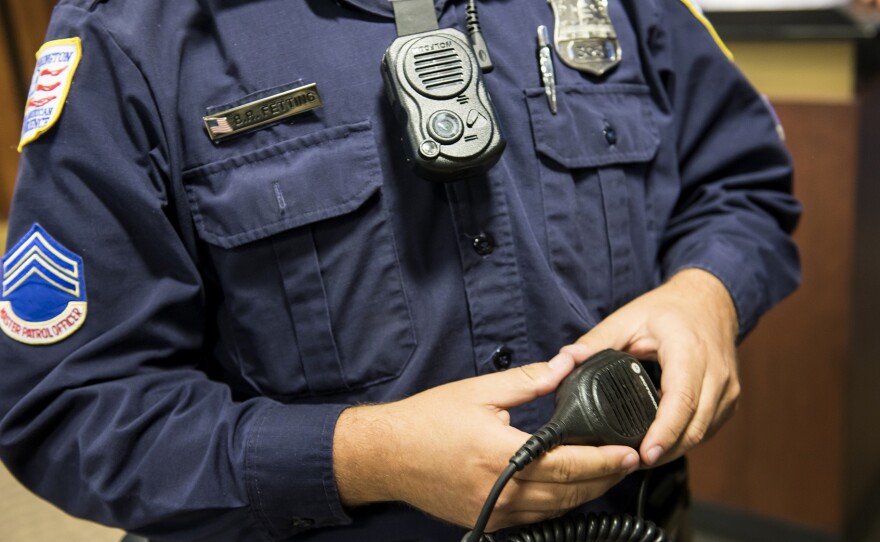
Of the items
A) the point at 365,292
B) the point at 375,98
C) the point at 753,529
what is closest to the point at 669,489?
the point at 365,292

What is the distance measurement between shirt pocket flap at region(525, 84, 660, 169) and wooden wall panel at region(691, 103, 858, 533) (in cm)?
97

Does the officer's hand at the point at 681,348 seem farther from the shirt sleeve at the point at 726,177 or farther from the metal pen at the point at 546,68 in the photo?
the metal pen at the point at 546,68

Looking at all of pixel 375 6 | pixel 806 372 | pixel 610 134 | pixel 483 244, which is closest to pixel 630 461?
pixel 483 244

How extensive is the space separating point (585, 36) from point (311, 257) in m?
0.38

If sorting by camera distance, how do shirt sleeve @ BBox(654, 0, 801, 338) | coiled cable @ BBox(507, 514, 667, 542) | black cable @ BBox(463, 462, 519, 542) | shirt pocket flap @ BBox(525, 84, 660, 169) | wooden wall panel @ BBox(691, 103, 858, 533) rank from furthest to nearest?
wooden wall panel @ BBox(691, 103, 858, 533) → shirt sleeve @ BBox(654, 0, 801, 338) → shirt pocket flap @ BBox(525, 84, 660, 169) → coiled cable @ BBox(507, 514, 667, 542) → black cable @ BBox(463, 462, 519, 542)

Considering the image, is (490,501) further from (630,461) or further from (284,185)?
(284,185)

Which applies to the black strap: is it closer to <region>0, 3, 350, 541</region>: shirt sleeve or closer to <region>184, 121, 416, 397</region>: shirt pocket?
<region>184, 121, 416, 397</region>: shirt pocket

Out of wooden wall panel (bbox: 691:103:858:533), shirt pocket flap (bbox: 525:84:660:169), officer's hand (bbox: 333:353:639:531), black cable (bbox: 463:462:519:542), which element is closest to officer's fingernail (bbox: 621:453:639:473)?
officer's hand (bbox: 333:353:639:531)

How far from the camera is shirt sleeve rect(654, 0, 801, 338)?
1064mm

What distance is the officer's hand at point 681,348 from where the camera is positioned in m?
0.83

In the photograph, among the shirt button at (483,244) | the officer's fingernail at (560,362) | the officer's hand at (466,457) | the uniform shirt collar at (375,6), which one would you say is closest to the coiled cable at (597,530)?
the officer's hand at (466,457)

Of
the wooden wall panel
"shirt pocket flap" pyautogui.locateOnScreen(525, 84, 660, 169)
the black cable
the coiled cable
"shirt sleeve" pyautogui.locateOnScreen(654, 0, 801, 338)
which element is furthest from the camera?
the wooden wall panel

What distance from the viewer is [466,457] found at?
76 centimetres

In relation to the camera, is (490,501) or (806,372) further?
(806,372)
